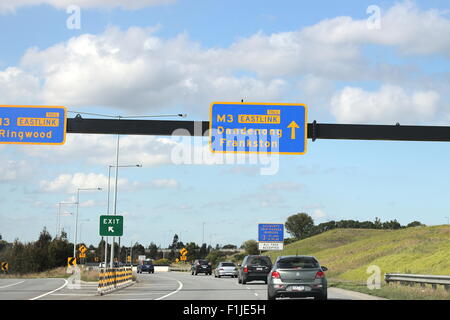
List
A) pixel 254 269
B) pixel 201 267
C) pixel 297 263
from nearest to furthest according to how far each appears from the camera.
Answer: pixel 297 263, pixel 254 269, pixel 201 267

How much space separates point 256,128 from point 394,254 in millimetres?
A: 51398

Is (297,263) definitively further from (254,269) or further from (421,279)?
(254,269)

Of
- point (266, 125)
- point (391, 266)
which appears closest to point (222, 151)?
point (266, 125)

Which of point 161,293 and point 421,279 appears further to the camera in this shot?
point 421,279

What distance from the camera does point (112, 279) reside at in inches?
1348

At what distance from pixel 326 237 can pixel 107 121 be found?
12155 cm

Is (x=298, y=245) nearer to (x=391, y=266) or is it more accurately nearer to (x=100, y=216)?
(x=391, y=266)

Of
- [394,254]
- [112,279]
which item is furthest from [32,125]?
[394,254]

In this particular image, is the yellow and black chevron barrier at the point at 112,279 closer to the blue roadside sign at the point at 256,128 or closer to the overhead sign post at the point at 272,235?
the blue roadside sign at the point at 256,128

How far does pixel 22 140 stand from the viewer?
26.5m

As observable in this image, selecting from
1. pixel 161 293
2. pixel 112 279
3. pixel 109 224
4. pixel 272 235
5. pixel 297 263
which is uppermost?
pixel 272 235

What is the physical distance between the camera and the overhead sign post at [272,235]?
232 feet

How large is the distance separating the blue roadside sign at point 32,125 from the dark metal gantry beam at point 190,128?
0.44m
